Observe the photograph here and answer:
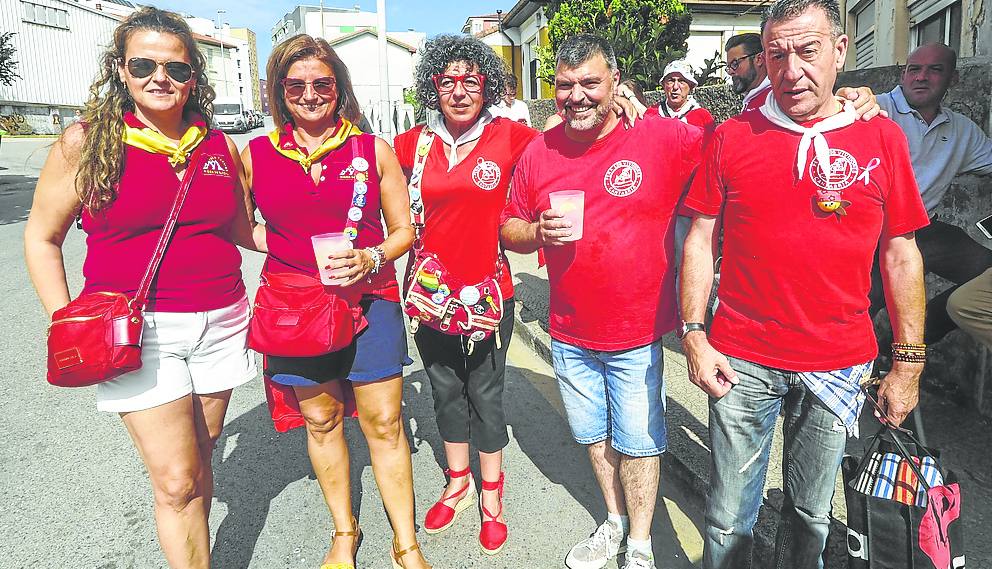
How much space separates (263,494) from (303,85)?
2.12 m

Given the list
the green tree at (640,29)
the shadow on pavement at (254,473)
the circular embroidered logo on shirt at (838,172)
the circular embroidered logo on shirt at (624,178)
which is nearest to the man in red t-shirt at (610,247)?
the circular embroidered logo on shirt at (624,178)

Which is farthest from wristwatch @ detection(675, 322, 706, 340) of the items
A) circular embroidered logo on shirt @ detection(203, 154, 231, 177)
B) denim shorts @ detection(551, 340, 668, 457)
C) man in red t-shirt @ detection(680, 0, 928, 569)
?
circular embroidered logo on shirt @ detection(203, 154, 231, 177)

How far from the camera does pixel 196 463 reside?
7.22 ft

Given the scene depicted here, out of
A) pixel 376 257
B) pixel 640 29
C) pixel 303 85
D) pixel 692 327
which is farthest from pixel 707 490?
pixel 640 29

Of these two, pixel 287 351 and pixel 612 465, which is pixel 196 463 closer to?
pixel 287 351

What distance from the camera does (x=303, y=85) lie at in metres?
2.38

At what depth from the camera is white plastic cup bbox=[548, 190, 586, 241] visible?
217 centimetres

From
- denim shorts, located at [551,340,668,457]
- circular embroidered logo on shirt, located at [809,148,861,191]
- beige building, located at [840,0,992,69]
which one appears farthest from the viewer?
beige building, located at [840,0,992,69]

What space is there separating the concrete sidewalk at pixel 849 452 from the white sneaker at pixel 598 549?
0.58 meters

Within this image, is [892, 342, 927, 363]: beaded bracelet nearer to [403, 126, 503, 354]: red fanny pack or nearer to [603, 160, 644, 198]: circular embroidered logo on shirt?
[603, 160, 644, 198]: circular embroidered logo on shirt

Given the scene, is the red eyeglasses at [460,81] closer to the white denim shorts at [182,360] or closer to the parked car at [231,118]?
the white denim shorts at [182,360]

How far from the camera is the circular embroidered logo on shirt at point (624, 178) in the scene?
2281mm

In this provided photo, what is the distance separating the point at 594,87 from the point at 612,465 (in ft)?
4.95

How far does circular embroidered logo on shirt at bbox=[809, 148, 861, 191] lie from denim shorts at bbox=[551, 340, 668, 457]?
0.86m
